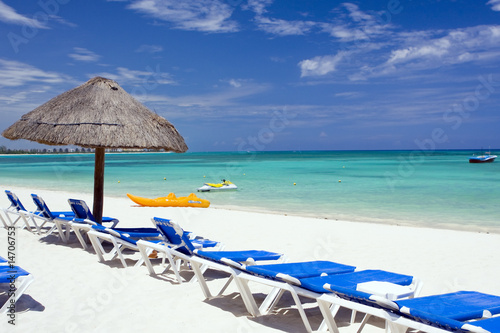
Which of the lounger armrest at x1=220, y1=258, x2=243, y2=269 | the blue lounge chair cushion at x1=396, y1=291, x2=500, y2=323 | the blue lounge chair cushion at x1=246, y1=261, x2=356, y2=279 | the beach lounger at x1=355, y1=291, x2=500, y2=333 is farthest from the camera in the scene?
the lounger armrest at x1=220, y1=258, x2=243, y2=269

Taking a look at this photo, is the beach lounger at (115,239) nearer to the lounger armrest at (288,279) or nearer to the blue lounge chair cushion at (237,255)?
the blue lounge chair cushion at (237,255)

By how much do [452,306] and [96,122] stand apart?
5.23m

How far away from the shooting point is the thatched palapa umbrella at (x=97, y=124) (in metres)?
6.51

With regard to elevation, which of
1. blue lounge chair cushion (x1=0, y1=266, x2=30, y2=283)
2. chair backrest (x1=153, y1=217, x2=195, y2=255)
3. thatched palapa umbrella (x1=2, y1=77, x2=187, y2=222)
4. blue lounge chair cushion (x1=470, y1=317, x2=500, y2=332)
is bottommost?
blue lounge chair cushion (x1=0, y1=266, x2=30, y2=283)

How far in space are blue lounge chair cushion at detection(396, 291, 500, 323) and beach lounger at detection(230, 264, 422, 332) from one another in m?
0.35

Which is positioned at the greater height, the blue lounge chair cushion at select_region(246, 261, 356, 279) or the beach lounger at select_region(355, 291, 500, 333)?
the blue lounge chair cushion at select_region(246, 261, 356, 279)

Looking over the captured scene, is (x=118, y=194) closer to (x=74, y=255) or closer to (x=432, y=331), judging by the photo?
(x=74, y=255)

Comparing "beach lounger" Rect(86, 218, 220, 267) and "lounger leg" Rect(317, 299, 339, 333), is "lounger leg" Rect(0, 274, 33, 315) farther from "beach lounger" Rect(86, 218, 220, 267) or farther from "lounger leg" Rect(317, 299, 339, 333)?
"lounger leg" Rect(317, 299, 339, 333)

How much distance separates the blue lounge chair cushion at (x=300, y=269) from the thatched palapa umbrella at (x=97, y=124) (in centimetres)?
348

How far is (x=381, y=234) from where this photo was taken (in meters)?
8.27

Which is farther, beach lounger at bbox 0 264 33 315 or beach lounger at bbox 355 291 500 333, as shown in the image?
beach lounger at bbox 0 264 33 315

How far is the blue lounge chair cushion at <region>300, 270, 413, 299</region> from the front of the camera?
306 cm

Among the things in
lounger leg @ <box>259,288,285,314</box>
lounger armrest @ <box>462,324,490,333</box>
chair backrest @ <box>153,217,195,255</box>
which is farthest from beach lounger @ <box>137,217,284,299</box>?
lounger armrest @ <box>462,324,490,333</box>

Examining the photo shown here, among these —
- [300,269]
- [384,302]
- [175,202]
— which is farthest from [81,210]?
[175,202]
